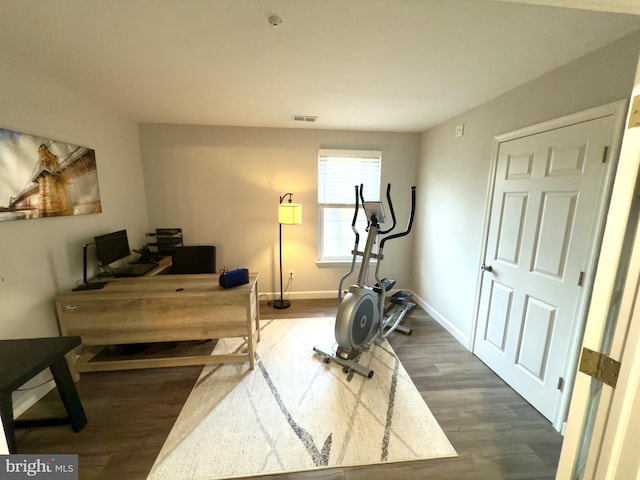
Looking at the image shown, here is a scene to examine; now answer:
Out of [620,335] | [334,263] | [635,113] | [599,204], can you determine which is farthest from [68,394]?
[599,204]

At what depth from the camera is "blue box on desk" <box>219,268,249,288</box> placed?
2.17 metres

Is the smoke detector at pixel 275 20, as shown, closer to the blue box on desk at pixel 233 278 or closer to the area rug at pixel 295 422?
the blue box on desk at pixel 233 278

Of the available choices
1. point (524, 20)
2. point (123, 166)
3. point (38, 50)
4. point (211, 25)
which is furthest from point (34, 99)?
point (524, 20)

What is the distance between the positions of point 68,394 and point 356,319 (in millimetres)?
2114

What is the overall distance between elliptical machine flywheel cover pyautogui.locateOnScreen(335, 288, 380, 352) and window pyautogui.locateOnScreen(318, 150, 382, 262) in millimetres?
1414

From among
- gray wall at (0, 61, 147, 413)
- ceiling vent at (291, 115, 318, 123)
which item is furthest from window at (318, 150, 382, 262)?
gray wall at (0, 61, 147, 413)

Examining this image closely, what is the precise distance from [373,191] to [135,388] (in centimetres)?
340

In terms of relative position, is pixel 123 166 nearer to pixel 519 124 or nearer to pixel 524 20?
pixel 524 20

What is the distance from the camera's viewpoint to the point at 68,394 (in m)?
1.62

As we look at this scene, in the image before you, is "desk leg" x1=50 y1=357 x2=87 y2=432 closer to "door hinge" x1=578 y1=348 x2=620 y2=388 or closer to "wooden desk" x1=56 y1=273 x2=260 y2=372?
"wooden desk" x1=56 y1=273 x2=260 y2=372

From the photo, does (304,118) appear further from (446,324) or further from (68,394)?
(68,394)

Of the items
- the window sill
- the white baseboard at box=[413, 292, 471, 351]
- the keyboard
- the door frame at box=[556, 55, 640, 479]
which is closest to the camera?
the door frame at box=[556, 55, 640, 479]

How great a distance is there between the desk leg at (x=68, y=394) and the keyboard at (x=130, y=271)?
0.97m

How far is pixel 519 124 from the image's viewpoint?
199cm
